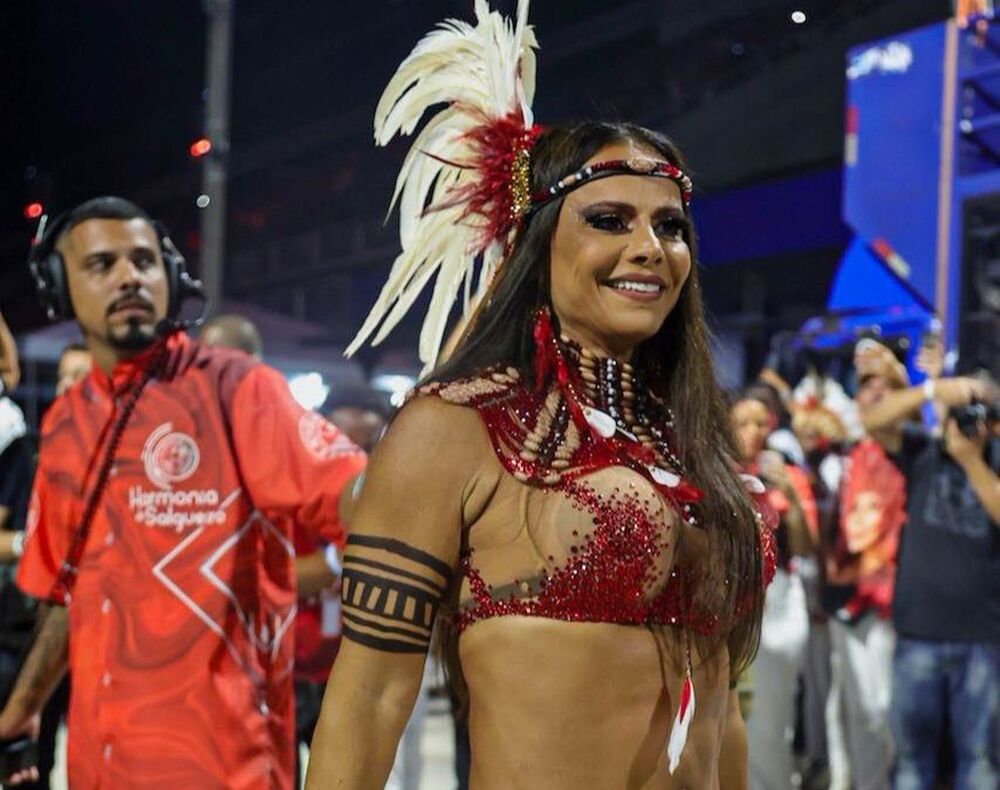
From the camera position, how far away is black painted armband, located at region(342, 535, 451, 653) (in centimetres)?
185

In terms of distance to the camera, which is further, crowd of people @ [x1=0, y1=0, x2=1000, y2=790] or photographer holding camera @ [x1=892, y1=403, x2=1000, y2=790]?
photographer holding camera @ [x1=892, y1=403, x2=1000, y2=790]

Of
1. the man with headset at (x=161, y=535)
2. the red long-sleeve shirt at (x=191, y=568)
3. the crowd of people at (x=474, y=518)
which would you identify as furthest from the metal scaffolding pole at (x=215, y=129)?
the red long-sleeve shirt at (x=191, y=568)

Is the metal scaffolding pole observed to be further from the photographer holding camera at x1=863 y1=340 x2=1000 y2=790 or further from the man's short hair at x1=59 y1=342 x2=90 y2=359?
the photographer holding camera at x1=863 y1=340 x2=1000 y2=790

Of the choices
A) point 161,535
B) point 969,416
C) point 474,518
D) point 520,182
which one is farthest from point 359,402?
point 474,518

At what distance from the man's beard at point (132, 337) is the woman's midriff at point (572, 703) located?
1.50 metres

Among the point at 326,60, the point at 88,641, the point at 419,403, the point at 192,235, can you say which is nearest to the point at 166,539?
the point at 88,641

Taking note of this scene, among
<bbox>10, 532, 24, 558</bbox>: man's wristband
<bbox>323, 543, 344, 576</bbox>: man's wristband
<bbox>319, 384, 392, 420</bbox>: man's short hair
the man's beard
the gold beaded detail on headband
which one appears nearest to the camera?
the gold beaded detail on headband

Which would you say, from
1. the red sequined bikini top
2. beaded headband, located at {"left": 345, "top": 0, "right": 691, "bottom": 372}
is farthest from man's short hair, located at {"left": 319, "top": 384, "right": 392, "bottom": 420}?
the red sequined bikini top

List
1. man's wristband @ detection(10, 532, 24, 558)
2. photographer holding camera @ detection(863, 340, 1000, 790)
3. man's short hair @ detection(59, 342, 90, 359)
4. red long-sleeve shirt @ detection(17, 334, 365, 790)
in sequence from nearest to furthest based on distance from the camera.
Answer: red long-sleeve shirt @ detection(17, 334, 365, 790), man's wristband @ detection(10, 532, 24, 558), photographer holding camera @ detection(863, 340, 1000, 790), man's short hair @ detection(59, 342, 90, 359)

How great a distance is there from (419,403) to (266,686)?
135cm

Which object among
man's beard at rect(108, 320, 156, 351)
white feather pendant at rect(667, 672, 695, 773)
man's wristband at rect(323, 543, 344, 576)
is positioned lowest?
Answer: white feather pendant at rect(667, 672, 695, 773)

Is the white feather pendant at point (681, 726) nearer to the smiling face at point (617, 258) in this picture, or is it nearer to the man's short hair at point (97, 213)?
the smiling face at point (617, 258)

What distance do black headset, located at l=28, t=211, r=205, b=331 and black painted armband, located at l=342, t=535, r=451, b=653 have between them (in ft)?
4.84

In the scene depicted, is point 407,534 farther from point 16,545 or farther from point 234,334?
point 234,334
